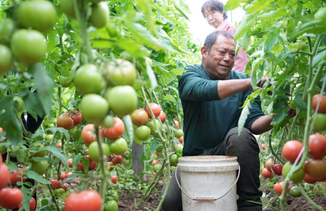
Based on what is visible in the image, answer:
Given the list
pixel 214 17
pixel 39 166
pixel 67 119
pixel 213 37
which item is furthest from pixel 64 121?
pixel 214 17

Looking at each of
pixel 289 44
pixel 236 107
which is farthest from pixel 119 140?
pixel 236 107

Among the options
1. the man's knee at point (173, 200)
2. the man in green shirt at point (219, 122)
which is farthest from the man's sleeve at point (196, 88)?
the man's knee at point (173, 200)

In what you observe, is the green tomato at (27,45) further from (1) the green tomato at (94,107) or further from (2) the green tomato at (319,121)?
(2) the green tomato at (319,121)

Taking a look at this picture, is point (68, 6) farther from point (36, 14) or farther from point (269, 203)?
point (269, 203)

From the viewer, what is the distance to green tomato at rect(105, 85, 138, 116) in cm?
60

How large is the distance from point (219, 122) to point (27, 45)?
1724mm

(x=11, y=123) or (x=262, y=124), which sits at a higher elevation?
(x=11, y=123)

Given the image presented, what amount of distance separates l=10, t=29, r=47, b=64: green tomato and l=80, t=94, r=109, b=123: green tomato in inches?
4.1

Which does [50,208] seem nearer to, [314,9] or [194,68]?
[194,68]

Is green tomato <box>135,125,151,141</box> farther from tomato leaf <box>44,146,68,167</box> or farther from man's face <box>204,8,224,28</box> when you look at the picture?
man's face <box>204,8,224,28</box>

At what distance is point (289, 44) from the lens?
144cm

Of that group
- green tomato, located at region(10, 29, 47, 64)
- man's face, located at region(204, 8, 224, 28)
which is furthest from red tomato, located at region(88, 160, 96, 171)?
man's face, located at region(204, 8, 224, 28)

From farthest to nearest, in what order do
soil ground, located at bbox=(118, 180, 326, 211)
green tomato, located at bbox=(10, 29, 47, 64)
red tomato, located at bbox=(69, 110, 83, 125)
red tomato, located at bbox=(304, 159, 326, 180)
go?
soil ground, located at bbox=(118, 180, 326, 211) < red tomato, located at bbox=(69, 110, 83, 125) < red tomato, located at bbox=(304, 159, 326, 180) < green tomato, located at bbox=(10, 29, 47, 64)

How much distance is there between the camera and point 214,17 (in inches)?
131
